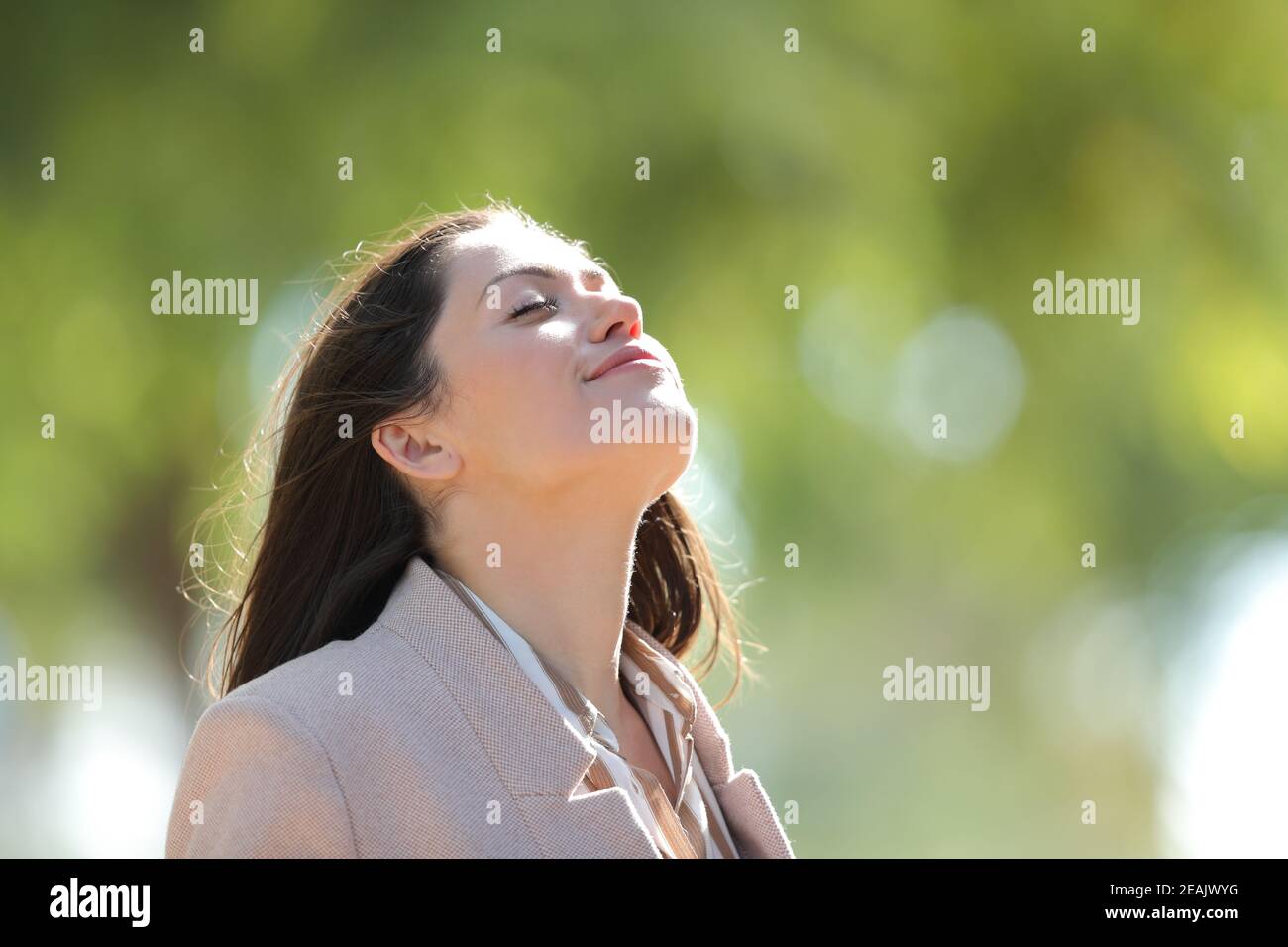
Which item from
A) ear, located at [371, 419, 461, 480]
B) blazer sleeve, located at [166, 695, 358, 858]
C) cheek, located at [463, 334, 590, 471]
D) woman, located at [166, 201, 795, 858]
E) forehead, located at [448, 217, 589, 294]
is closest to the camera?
blazer sleeve, located at [166, 695, 358, 858]

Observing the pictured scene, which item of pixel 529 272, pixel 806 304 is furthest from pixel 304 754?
pixel 806 304

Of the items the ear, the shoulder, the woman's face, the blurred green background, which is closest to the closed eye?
the woman's face

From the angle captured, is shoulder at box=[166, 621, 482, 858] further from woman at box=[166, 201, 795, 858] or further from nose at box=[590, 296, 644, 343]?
nose at box=[590, 296, 644, 343]

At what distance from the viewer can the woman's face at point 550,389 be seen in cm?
279

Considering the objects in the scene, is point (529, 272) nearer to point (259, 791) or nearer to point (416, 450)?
point (416, 450)

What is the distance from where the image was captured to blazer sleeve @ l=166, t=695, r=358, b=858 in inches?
88.8

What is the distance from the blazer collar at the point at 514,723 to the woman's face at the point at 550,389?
296mm

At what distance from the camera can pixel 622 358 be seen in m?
2.89

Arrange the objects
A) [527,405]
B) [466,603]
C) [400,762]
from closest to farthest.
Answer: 1. [400,762]
2. [466,603]
3. [527,405]

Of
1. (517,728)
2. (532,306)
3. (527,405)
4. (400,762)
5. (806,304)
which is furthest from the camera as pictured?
(806,304)

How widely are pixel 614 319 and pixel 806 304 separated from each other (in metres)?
4.71

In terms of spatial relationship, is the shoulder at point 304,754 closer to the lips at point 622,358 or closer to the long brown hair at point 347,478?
the long brown hair at point 347,478

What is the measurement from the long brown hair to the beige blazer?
0.25 metres
